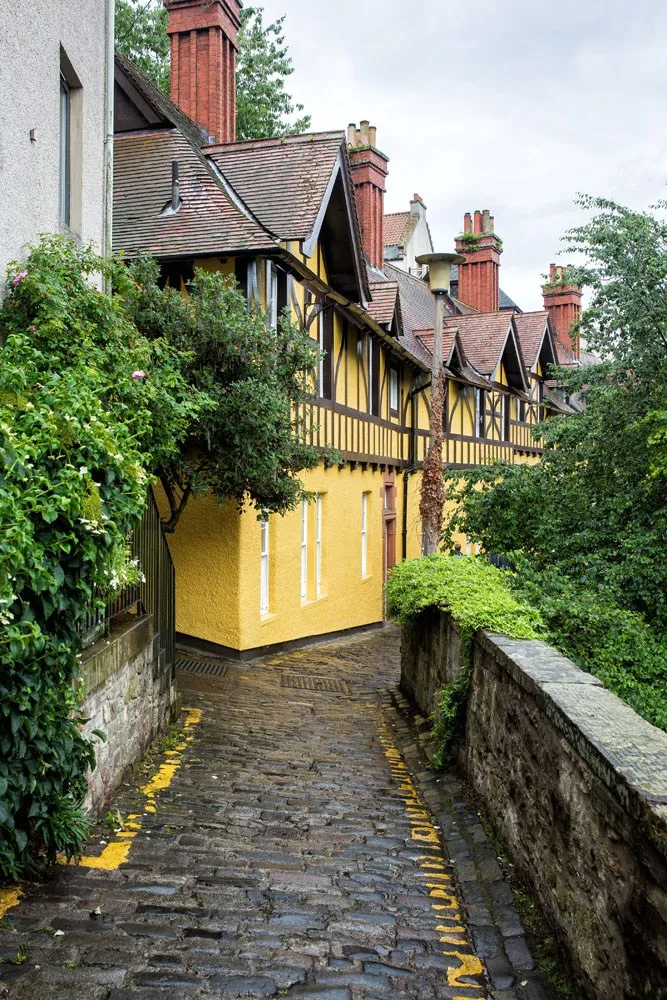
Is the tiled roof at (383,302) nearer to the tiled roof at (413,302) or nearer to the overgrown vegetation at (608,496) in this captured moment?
the overgrown vegetation at (608,496)

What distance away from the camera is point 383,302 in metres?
19.1

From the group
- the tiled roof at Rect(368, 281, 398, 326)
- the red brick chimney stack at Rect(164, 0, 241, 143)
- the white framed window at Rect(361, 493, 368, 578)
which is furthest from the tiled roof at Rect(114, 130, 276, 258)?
the white framed window at Rect(361, 493, 368, 578)

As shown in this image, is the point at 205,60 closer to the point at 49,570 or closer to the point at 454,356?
the point at 454,356

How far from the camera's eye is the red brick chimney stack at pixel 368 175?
23188 mm

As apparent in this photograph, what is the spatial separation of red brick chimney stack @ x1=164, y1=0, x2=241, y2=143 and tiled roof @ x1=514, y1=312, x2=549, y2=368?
16.3 meters

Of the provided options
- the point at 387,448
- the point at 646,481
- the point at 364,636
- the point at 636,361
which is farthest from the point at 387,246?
the point at 646,481

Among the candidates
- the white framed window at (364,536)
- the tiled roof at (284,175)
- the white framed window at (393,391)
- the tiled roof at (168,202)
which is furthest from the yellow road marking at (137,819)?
the white framed window at (393,391)

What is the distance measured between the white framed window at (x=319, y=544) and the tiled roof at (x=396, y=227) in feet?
80.0

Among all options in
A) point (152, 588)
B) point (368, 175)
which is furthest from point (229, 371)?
point (368, 175)

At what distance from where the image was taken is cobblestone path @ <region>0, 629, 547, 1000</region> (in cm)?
372

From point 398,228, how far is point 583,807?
125ft

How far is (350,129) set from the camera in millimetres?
25172

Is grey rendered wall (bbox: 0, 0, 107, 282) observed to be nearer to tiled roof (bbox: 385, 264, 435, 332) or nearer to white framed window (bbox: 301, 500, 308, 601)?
white framed window (bbox: 301, 500, 308, 601)

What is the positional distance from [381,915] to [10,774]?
1896mm
